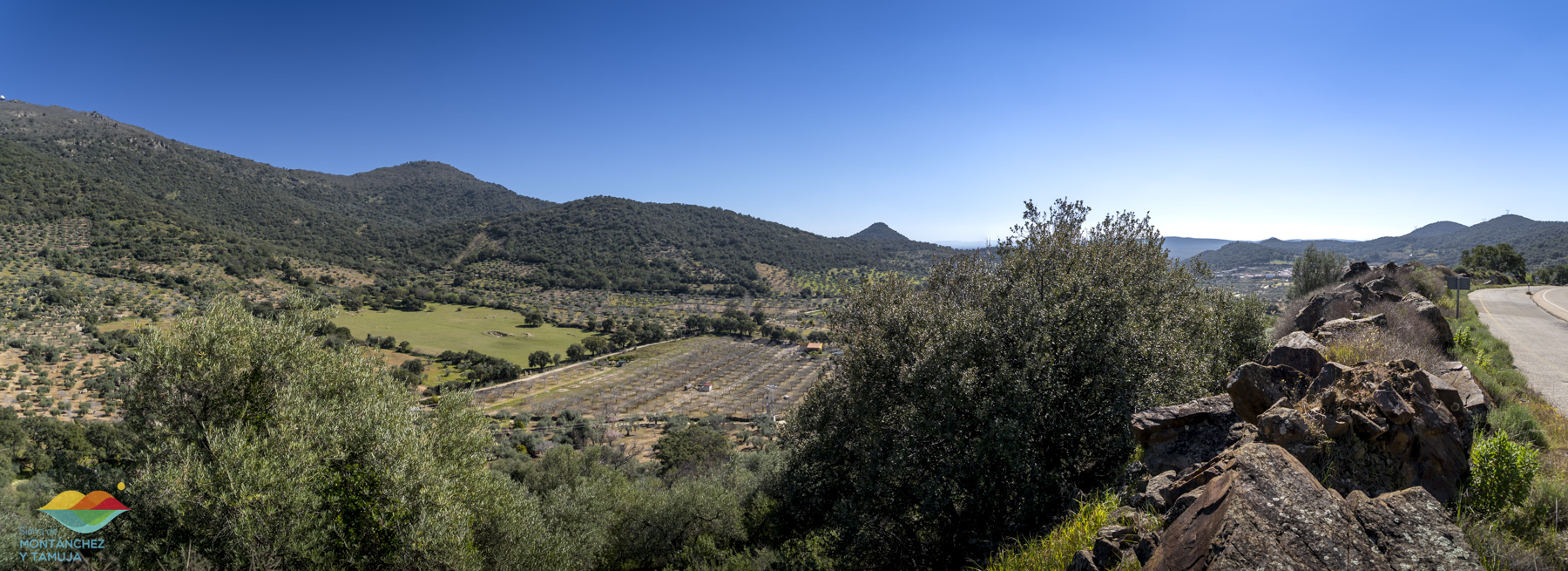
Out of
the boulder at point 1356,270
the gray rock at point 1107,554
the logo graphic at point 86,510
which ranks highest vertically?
the boulder at point 1356,270

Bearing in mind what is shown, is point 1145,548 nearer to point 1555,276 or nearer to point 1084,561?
point 1084,561

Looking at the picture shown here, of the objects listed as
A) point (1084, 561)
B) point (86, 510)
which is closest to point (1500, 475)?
point (1084, 561)

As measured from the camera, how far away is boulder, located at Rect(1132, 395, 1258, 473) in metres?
7.57

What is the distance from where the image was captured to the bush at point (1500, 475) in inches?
224

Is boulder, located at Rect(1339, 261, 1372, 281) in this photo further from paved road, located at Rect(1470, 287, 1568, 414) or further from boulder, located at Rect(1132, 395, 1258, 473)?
boulder, located at Rect(1132, 395, 1258, 473)

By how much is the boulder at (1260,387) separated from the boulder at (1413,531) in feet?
9.17

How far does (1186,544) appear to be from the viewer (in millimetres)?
5164

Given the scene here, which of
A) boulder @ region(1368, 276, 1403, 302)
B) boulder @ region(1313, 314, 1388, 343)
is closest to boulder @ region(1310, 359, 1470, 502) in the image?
boulder @ region(1313, 314, 1388, 343)

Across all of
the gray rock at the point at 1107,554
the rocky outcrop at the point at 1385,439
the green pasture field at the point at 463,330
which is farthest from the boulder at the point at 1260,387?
the green pasture field at the point at 463,330

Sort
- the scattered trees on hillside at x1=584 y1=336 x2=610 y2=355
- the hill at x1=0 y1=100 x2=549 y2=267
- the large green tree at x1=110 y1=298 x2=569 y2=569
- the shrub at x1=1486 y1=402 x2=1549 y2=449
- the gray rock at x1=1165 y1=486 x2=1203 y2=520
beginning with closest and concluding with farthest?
the gray rock at x1=1165 y1=486 x2=1203 y2=520 → the shrub at x1=1486 y1=402 x2=1549 y2=449 → the large green tree at x1=110 y1=298 x2=569 y2=569 → the scattered trees on hillside at x1=584 y1=336 x2=610 y2=355 → the hill at x1=0 y1=100 x2=549 y2=267

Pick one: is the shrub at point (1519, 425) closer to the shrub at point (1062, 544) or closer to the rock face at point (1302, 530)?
the rock face at point (1302, 530)

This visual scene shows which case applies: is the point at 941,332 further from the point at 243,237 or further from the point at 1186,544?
the point at 243,237

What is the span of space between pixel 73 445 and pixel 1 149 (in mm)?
136908

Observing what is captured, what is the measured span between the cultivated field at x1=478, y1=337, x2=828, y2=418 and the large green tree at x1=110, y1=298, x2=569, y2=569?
1457 inches
